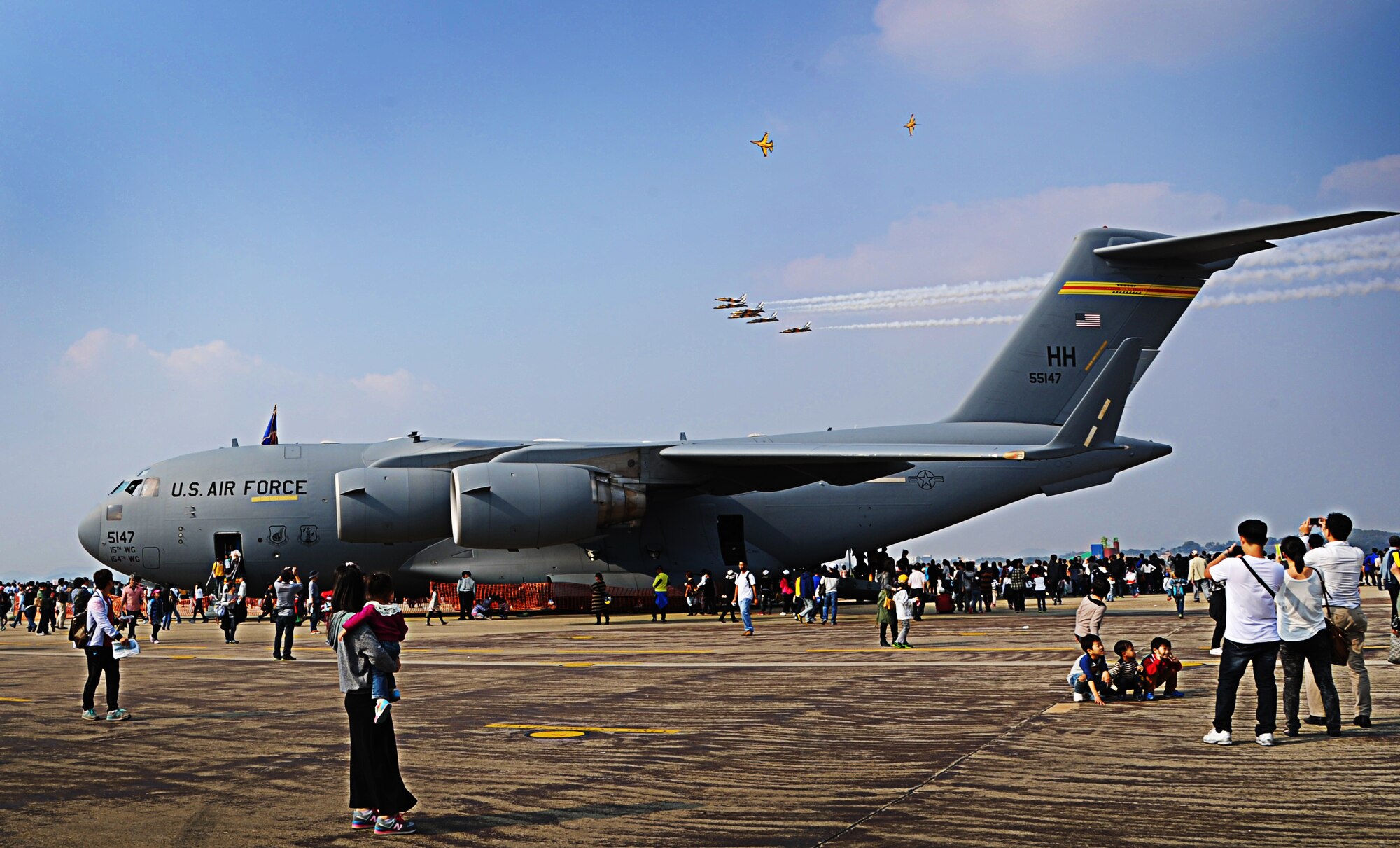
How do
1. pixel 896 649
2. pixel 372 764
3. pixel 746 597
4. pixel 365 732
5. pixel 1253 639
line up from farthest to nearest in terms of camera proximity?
1. pixel 746 597
2. pixel 896 649
3. pixel 1253 639
4. pixel 365 732
5. pixel 372 764

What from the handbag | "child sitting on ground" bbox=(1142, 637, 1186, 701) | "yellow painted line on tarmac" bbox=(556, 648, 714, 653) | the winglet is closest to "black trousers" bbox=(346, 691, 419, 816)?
the handbag

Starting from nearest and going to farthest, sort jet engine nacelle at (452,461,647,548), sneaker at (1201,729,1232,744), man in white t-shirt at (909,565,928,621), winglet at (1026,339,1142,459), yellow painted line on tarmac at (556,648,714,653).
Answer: sneaker at (1201,729,1232,744), yellow painted line on tarmac at (556,648,714,653), winglet at (1026,339,1142,459), jet engine nacelle at (452,461,647,548), man in white t-shirt at (909,565,928,621)

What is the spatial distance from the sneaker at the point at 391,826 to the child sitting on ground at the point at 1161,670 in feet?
24.2

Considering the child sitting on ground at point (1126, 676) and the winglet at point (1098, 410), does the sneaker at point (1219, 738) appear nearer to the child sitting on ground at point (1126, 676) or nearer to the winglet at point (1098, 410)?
the child sitting on ground at point (1126, 676)

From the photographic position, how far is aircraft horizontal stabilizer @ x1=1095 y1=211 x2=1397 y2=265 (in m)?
21.5

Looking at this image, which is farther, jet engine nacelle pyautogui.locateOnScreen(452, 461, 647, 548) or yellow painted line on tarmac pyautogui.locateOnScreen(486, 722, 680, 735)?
jet engine nacelle pyautogui.locateOnScreen(452, 461, 647, 548)

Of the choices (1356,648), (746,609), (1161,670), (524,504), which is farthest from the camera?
(524,504)

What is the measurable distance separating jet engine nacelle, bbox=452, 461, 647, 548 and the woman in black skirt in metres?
17.4

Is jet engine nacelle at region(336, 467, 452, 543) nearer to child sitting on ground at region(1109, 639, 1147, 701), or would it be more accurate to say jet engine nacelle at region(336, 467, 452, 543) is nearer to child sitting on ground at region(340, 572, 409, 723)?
child sitting on ground at region(1109, 639, 1147, 701)

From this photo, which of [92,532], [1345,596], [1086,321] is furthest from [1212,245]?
[92,532]

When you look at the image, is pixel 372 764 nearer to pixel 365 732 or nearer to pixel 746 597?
pixel 365 732

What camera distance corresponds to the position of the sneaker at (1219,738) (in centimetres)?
802

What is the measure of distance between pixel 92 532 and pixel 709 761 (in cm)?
2252

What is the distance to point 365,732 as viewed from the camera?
6289 mm
